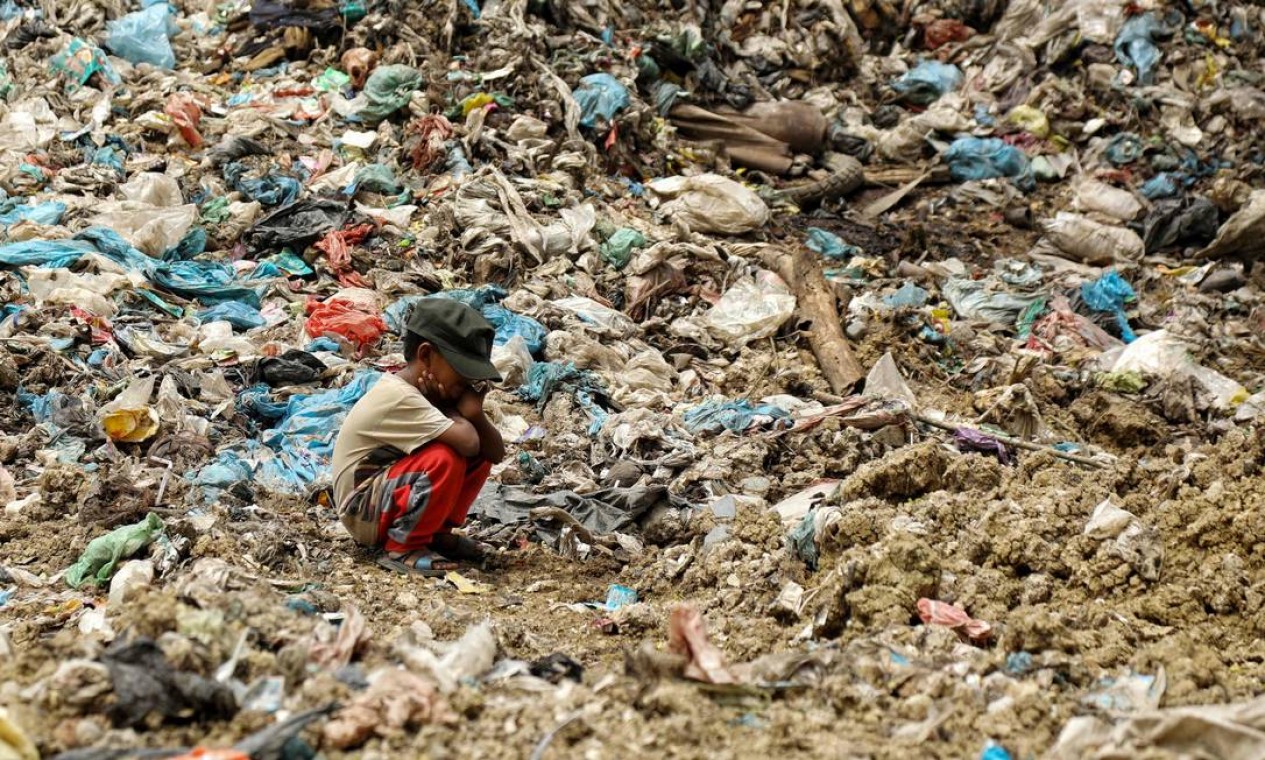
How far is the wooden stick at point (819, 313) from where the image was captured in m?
7.13

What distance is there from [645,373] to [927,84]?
21.7ft

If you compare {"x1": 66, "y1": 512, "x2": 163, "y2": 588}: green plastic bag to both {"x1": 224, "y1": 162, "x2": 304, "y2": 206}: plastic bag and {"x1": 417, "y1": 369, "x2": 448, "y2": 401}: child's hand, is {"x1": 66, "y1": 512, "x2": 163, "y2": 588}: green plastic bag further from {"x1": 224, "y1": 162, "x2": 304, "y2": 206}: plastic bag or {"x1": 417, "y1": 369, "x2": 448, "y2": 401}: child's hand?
{"x1": 224, "y1": 162, "x2": 304, "y2": 206}: plastic bag

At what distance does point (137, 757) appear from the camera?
7.86 ft

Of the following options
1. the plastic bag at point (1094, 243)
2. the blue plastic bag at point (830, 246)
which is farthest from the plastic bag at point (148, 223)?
the plastic bag at point (1094, 243)

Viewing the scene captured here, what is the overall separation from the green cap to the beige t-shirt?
0.18 metres

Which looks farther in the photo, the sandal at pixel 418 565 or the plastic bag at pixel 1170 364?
the plastic bag at pixel 1170 364

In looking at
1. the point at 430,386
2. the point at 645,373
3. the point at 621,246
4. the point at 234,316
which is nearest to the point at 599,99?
the point at 621,246

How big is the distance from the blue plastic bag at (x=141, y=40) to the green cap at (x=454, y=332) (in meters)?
6.99

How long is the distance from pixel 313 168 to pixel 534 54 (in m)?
2.15

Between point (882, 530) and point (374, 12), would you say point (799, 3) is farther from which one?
point (882, 530)

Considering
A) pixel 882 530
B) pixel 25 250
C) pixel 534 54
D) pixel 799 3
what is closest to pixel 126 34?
pixel 534 54

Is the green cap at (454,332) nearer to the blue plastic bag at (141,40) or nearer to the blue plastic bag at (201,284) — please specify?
the blue plastic bag at (201,284)

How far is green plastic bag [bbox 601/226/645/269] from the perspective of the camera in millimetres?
8180

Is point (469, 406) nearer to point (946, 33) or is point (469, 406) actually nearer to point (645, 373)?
point (645, 373)
